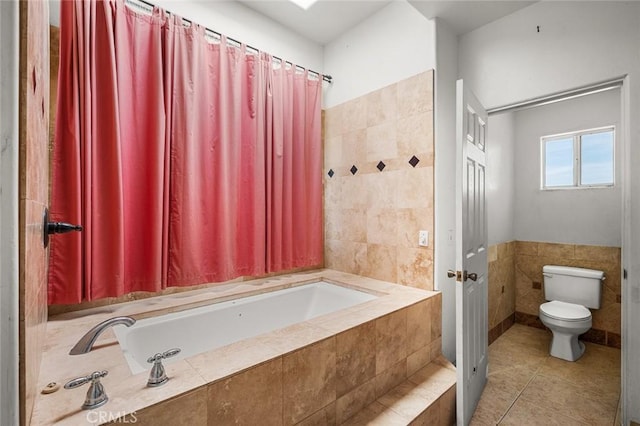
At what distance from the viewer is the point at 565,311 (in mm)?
2545

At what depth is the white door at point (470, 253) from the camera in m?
1.61

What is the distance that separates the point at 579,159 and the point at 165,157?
3901 mm

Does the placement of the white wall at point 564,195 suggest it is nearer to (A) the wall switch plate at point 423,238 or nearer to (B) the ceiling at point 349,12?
(B) the ceiling at point 349,12

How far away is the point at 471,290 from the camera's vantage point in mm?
1811

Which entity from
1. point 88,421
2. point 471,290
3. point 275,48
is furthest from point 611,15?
point 88,421

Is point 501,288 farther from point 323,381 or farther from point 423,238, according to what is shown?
point 323,381

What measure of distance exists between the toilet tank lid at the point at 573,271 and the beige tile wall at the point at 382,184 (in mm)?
1831

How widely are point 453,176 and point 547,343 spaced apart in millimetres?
2025

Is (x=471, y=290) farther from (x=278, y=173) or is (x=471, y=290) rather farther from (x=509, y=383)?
(x=278, y=173)

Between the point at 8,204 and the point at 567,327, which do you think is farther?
the point at 567,327

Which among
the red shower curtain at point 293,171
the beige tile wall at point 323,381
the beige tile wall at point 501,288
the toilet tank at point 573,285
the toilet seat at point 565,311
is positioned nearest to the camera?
the beige tile wall at point 323,381

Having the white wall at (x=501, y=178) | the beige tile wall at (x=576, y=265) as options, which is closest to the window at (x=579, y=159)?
the white wall at (x=501, y=178)

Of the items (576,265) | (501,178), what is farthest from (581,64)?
(576,265)

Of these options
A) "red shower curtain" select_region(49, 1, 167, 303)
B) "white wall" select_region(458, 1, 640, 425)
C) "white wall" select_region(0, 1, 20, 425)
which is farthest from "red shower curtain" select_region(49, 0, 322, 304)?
"white wall" select_region(458, 1, 640, 425)
